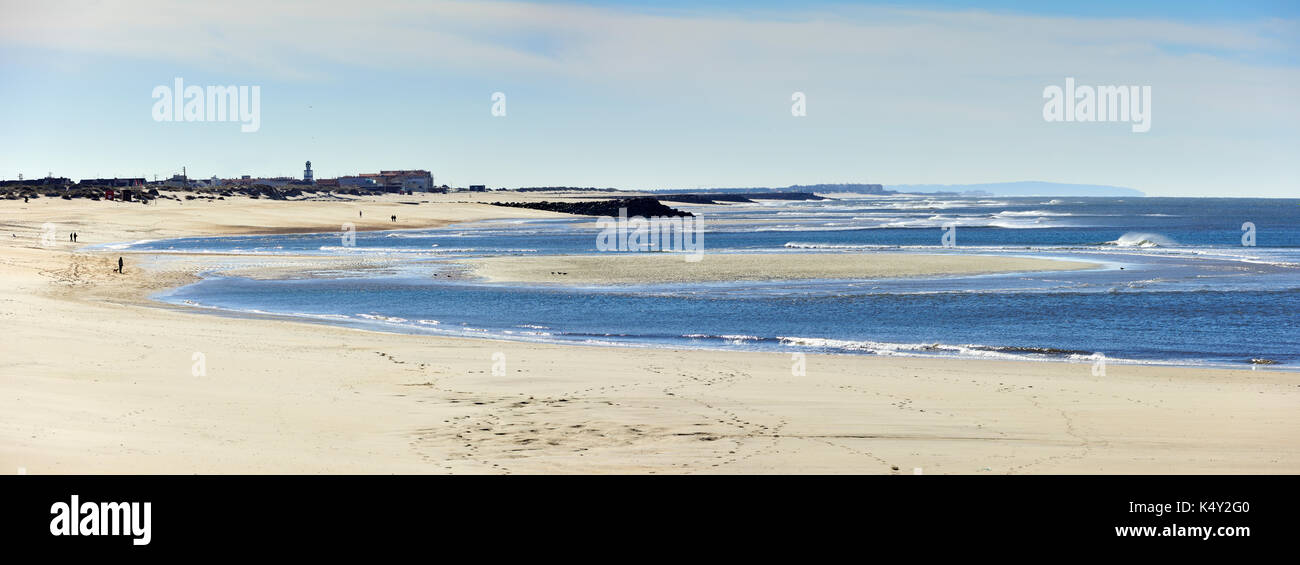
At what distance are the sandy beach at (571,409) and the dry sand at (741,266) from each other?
65.1 feet

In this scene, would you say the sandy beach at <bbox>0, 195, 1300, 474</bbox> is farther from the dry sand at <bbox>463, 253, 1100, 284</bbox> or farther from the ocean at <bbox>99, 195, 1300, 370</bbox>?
the dry sand at <bbox>463, 253, 1100, 284</bbox>

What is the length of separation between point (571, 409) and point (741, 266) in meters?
34.7

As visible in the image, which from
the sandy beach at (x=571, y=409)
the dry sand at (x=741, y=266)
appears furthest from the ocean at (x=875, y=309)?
the sandy beach at (x=571, y=409)

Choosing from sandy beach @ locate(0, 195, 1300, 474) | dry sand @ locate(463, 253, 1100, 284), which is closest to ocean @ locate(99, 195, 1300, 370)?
dry sand @ locate(463, 253, 1100, 284)

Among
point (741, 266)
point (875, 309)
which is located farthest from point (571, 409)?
point (741, 266)

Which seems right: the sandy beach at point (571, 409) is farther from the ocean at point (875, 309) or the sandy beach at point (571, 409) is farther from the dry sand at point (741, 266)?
the dry sand at point (741, 266)

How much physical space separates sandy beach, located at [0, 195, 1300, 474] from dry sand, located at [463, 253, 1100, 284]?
19.8m

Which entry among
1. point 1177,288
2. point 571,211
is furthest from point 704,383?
point 571,211

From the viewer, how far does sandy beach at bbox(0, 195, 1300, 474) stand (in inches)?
421

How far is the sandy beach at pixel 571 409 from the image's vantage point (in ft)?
35.1

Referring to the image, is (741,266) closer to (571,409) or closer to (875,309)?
(875,309)

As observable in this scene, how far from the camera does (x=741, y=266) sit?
4834cm
